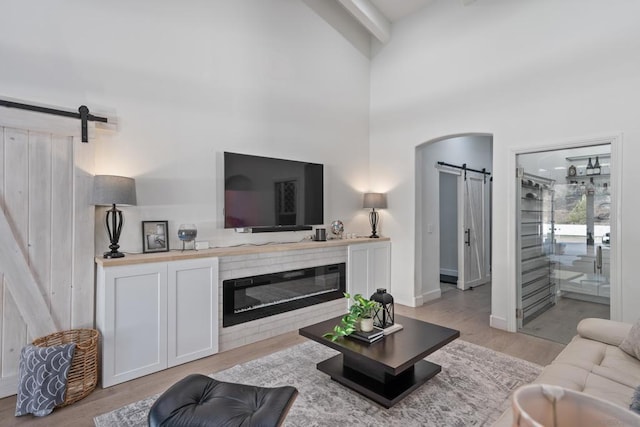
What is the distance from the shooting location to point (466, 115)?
427cm

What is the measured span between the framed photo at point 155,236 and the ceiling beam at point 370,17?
3.54m

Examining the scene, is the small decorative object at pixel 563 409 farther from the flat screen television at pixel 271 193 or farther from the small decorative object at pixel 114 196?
the flat screen television at pixel 271 193

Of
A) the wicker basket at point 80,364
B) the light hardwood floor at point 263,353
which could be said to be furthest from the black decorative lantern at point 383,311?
the wicker basket at point 80,364

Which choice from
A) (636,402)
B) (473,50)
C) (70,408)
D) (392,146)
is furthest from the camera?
(392,146)

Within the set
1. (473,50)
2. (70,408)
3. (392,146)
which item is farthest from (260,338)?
(473,50)

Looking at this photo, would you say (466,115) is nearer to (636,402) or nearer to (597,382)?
(597,382)

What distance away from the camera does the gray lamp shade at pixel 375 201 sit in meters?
4.92

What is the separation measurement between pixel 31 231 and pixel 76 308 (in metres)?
0.68

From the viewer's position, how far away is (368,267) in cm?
469

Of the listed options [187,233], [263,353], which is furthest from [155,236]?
[263,353]

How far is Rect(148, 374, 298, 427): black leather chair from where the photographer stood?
1.51 metres

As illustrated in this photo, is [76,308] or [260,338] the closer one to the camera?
[76,308]

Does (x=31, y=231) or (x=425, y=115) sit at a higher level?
(x=425, y=115)

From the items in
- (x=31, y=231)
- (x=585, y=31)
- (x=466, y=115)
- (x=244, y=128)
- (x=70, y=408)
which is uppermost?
(x=585, y=31)
